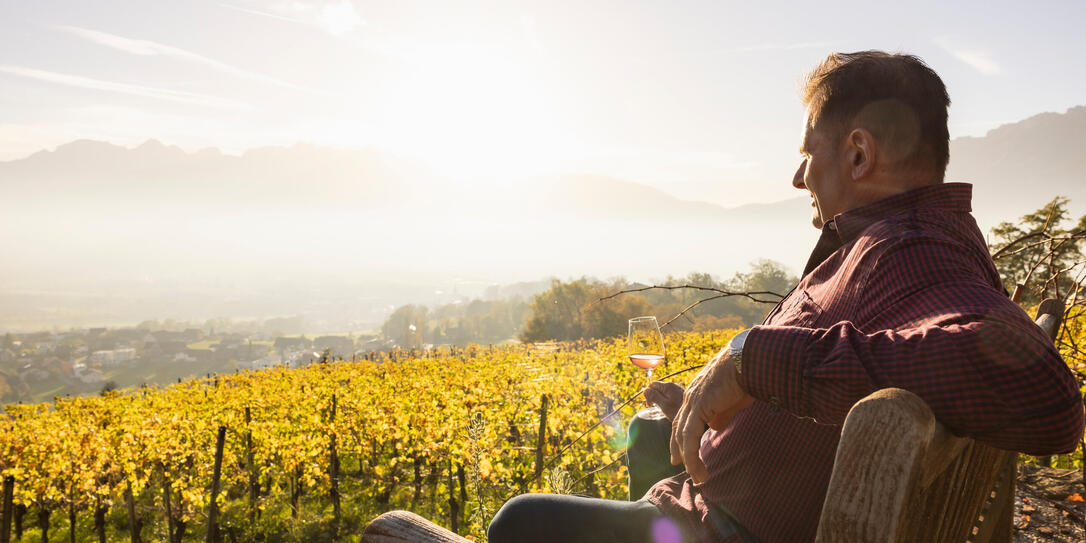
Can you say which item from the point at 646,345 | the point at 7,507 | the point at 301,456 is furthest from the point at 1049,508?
the point at 7,507

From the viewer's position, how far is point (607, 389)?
7.69 m

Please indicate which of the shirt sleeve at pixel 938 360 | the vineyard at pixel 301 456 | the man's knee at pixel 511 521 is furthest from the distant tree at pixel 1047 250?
the vineyard at pixel 301 456

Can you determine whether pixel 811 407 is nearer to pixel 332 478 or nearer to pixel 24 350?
pixel 332 478

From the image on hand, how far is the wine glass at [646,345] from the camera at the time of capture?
211 centimetres

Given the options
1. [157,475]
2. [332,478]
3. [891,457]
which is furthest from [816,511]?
[157,475]

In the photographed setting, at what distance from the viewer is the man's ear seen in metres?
1.32

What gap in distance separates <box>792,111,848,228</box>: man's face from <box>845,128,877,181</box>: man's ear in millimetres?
29

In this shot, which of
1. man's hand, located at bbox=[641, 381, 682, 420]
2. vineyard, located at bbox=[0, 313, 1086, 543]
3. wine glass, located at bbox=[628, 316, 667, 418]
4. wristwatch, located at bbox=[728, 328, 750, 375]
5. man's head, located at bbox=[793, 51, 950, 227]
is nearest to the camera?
wristwatch, located at bbox=[728, 328, 750, 375]

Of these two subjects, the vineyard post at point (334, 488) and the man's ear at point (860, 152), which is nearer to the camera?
the man's ear at point (860, 152)

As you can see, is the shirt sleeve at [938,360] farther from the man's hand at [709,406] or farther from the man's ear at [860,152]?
the man's ear at [860,152]

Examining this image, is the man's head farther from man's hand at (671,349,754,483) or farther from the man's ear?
man's hand at (671,349,754,483)

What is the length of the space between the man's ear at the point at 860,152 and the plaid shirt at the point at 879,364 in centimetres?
12

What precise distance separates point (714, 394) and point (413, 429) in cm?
619

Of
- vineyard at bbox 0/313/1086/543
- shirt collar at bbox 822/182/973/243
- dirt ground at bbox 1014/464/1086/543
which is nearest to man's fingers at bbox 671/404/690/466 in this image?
shirt collar at bbox 822/182/973/243
